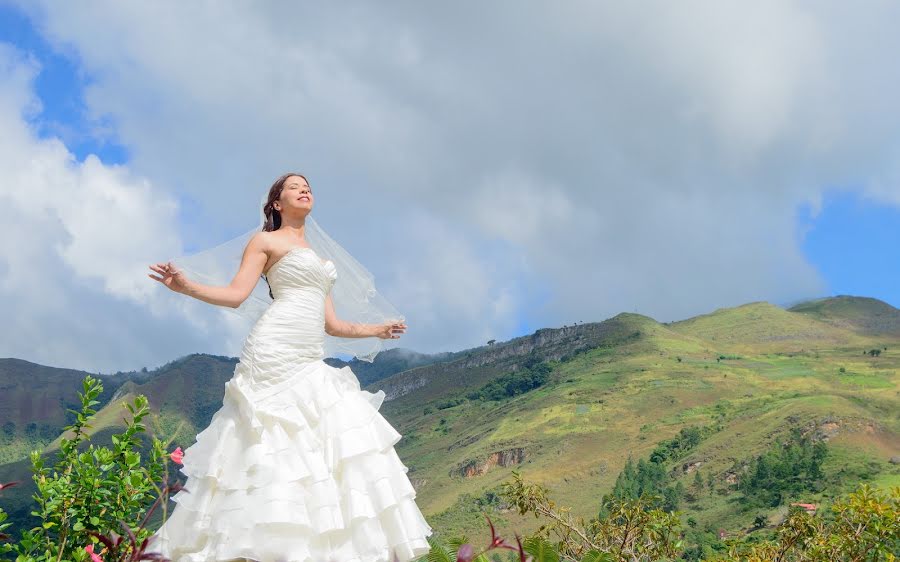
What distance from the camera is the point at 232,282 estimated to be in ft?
15.4

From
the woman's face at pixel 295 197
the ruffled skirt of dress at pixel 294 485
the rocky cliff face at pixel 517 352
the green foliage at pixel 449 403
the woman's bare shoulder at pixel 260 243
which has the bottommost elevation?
the ruffled skirt of dress at pixel 294 485

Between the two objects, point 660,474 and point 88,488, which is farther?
point 660,474

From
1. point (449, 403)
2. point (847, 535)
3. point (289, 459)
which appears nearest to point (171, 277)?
point (289, 459)

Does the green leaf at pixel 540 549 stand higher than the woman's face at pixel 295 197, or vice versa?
the woman's face at pixel 295 197

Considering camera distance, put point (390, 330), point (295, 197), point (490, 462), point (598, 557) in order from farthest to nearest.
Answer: point (490, 462)
point (598, 557)
point (390, 330)
point (295, 197)

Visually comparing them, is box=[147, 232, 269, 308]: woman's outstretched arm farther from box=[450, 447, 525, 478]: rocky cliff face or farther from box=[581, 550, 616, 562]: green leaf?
box=[450, 447, 525, 478]: rocky cliff face

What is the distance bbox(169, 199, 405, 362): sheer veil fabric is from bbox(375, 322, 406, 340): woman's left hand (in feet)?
0.16

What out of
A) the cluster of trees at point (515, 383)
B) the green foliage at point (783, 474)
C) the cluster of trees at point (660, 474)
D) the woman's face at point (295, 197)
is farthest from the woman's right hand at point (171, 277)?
the cluster of trees at point (515, 383)

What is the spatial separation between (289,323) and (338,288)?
1238mm

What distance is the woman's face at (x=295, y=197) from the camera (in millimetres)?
5066

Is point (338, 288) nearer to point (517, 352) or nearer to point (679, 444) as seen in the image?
point (679, 444)

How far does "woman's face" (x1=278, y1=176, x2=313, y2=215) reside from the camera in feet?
16.6

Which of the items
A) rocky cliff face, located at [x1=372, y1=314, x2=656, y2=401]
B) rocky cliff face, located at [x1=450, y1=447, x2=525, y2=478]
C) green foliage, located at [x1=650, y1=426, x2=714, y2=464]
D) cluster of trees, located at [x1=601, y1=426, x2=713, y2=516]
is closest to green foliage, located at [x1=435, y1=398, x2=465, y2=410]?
rocky cliff face, located at [x1=372, y1=314, x2=656, y2=401]

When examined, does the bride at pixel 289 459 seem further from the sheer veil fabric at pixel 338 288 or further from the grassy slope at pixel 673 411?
the grassy slope at pixel 673 411
